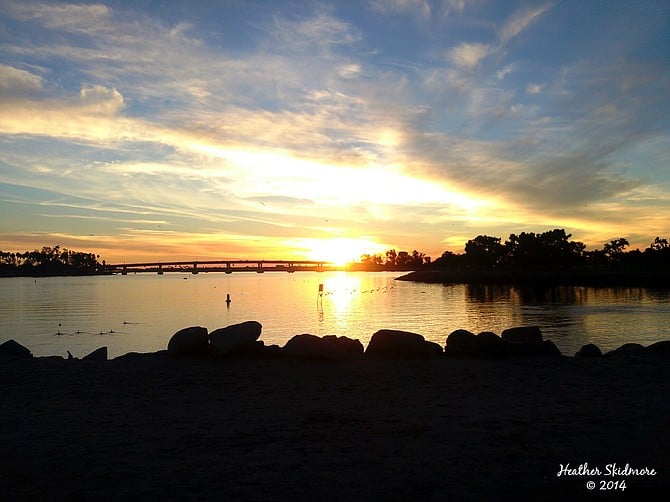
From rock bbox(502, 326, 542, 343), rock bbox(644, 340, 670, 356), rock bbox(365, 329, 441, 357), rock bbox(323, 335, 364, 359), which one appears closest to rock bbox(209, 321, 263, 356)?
rock bbox(323, 335, 364, 359)

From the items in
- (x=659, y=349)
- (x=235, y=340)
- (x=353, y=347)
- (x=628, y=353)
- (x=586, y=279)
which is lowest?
(x=586, y=279)

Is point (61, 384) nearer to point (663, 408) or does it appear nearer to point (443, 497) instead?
point (443, 497)

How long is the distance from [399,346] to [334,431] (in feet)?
24.4

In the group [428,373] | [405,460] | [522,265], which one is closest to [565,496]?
[405,460]

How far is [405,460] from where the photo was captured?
7.34 metres

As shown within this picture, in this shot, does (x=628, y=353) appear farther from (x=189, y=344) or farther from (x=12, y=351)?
(x=12, y=351)

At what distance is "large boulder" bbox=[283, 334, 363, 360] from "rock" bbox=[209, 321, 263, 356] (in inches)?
A: 46.0

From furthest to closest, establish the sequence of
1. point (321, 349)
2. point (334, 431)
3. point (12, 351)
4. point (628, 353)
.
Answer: point (12, 351) < point (628, 353) < point (321, 349) < point (334, 431)

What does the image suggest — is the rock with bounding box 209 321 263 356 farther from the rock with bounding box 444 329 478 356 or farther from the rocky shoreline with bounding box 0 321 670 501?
the rock with bounding box 444 329 478 356

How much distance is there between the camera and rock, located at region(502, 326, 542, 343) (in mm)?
16922

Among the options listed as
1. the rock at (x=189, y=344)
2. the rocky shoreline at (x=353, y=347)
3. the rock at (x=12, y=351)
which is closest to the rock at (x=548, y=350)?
the rocky shoreline at (x=353, y=347)

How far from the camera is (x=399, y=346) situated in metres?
16.0

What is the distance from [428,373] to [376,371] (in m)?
1.27

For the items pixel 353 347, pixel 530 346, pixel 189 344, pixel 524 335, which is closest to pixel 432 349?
pixel 353 347
